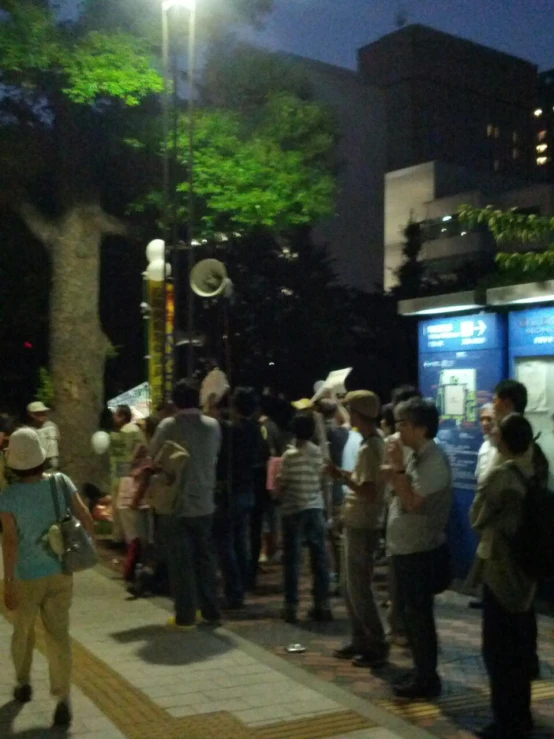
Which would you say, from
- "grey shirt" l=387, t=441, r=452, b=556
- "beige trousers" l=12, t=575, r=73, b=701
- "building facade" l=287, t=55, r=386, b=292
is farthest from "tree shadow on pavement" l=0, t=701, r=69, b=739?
"building facade" l=287, t=55, r=386, b=292

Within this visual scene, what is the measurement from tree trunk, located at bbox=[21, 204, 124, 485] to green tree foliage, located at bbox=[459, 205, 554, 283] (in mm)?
7276

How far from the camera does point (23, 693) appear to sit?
578 cm

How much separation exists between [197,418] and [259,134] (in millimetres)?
9120

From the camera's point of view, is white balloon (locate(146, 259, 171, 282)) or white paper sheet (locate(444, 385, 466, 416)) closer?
white paper sheet (locate(444, 385, 466, 416))

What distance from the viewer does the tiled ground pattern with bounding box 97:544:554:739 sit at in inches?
221

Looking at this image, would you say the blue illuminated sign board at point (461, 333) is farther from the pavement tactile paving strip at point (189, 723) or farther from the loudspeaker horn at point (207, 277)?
the pavement tactile paving strip at point (189, 723)

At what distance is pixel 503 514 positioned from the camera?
201 inches

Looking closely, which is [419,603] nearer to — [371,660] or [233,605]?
[371,660]

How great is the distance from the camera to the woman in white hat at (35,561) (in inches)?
210

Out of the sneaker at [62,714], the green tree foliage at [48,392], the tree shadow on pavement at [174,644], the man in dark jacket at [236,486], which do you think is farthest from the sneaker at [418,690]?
the green tree foliage at [48,392]

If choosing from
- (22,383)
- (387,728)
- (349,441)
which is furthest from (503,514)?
(22,383)

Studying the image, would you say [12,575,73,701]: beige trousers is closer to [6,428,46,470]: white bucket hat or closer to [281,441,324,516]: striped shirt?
[6,428,46,470]: white bucket hat

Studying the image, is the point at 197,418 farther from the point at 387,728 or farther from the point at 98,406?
the point at 98,406

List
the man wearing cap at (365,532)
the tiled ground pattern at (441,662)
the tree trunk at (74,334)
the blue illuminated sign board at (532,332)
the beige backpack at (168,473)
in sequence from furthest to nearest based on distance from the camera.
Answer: the tree trunk at (74,334)
the blue illuminated sign board at (532,332)
the beige backpack at (168,473)
the man wearing cap at (365,532)
the tiled ground pattern at (441,662)
